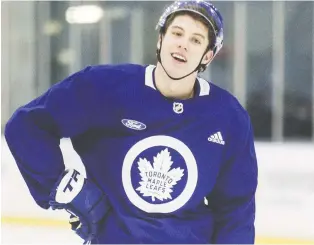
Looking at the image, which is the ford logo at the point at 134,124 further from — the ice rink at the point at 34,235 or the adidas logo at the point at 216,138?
the ice rink at the point at 34,235

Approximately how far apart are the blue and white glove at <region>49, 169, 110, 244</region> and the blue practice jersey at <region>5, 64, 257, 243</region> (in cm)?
2

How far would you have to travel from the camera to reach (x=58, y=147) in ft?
3.91

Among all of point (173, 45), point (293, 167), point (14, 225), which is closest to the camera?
point (173, 45)

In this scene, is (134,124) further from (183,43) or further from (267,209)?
(267,209)

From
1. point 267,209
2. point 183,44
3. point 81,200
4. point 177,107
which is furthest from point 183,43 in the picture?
point 267,209

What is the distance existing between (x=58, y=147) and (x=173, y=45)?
29cm

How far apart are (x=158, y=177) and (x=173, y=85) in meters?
0.18

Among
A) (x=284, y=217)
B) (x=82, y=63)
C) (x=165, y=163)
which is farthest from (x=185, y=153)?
(x=82, y=63)

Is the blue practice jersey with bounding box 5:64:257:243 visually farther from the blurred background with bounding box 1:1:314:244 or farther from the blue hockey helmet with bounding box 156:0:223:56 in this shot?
the blurred background with bounding box 1:1:314:244

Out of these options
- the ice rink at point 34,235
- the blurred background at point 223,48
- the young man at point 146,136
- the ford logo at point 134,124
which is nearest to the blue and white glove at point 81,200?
the young man at point 146,136

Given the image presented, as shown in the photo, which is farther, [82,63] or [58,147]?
[82,63]

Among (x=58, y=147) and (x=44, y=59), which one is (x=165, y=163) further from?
(x=44, y=59)

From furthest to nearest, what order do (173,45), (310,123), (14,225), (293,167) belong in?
(310,123) → (293,167) → (14,225) → (173,45)

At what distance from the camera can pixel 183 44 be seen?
1.14m
